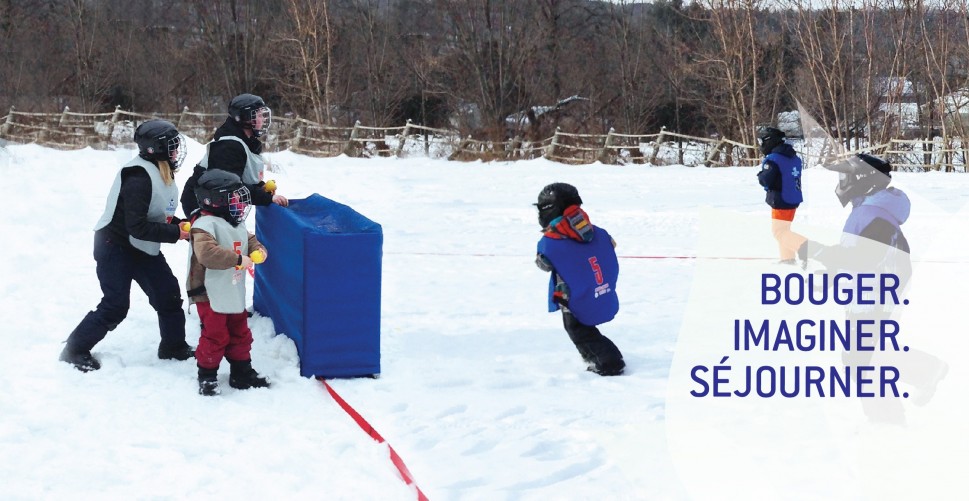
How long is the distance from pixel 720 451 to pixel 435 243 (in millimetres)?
7339

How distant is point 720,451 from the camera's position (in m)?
4.59

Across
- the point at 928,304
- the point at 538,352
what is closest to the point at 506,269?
the point at 538,352

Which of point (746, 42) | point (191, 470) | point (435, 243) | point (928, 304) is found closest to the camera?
point (191, 470)

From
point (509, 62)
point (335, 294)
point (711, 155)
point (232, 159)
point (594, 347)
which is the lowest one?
point (594, 347)

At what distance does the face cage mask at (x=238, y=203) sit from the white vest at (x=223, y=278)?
6cm

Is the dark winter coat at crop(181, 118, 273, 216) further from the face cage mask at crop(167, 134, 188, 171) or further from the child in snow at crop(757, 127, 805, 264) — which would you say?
the child in snow at crop(757, 127, 805, 264)

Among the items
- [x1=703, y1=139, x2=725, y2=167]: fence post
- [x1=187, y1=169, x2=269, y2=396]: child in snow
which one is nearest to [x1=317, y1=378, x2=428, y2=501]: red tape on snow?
[x1=187, y1=169, x2=269, y2=396]: child in snow

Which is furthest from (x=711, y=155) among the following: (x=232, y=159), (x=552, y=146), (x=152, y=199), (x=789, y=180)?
(x=152, y=199)

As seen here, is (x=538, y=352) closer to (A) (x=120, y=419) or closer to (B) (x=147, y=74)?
(A) (x=120, y=419)

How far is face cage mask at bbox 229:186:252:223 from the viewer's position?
5.30 meters

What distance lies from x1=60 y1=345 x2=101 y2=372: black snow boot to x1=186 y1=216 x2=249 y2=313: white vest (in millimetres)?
940

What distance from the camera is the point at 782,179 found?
9297 mm

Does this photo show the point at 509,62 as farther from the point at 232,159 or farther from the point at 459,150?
the point at 232,159

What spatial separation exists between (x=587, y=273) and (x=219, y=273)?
216 centimetres
